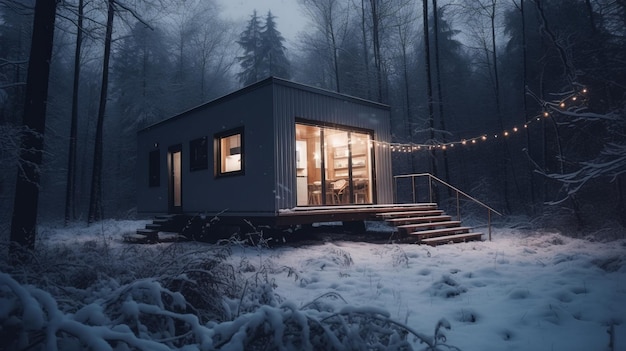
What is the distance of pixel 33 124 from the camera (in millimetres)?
4734

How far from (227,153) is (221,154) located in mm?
273

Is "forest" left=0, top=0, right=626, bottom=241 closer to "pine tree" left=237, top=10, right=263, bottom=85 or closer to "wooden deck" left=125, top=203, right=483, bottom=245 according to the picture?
"pine tree" left=237, top=10, right=263, bottom=85

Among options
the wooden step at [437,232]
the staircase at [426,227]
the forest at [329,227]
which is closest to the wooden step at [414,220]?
the staircase at [426,227]

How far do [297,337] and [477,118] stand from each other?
21633 mm

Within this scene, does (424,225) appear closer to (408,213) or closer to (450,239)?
(408,213)

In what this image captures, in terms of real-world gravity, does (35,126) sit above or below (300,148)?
below

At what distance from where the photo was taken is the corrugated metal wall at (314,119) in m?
7.61

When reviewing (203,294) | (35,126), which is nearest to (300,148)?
(35,126)

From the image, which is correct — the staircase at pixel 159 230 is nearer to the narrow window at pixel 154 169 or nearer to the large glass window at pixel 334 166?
the narrow window at pixel 154 169

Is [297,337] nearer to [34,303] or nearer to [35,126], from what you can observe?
[34,303]

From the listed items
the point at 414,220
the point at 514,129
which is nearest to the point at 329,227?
the point at 414,220

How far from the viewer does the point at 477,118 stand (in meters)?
20.3

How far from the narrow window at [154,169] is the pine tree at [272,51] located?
12.4 meters

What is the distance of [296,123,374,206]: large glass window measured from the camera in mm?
9328
